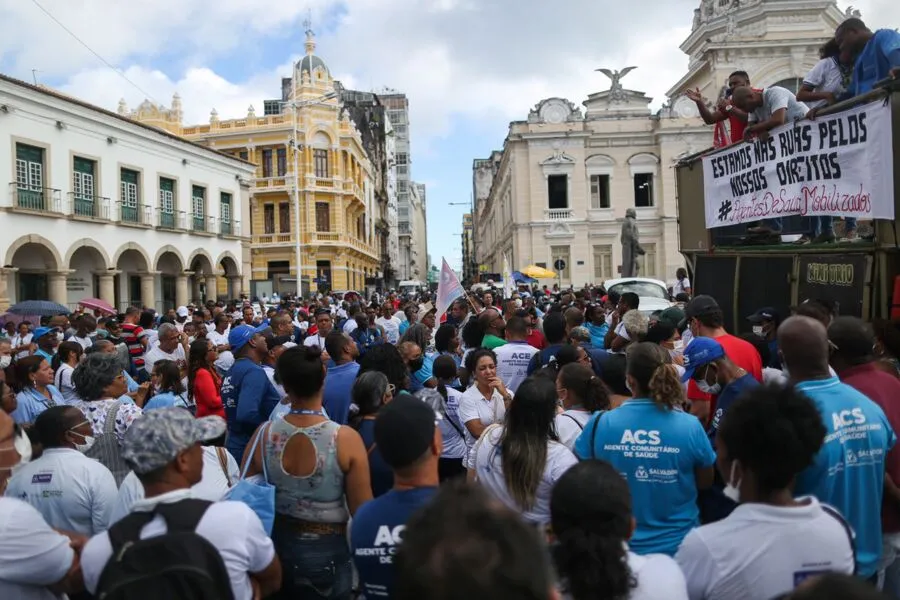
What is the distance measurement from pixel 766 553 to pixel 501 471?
1407mm

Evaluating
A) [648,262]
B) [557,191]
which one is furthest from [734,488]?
[648,262]

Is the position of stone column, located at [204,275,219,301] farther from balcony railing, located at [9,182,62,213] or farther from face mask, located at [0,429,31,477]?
face mask, located at [0,429,31,477]

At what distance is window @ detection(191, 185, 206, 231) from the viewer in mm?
Result: 29938

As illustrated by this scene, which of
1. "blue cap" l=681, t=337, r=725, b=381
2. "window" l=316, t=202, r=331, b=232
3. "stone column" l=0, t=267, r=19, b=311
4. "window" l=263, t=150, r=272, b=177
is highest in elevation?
"window" l=263, t=150, r=272, b=177

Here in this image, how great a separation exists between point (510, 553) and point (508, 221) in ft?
149

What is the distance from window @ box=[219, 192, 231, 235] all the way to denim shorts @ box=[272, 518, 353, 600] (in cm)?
3048

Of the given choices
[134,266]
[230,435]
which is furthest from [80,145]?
[230,435]

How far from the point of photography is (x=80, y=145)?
23.3m

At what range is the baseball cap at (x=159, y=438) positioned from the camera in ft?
8.18

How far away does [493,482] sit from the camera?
3.45 metres

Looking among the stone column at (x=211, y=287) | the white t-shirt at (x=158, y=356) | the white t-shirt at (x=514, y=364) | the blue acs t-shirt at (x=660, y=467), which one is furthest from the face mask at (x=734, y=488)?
the stone column at (x=211, y=287)

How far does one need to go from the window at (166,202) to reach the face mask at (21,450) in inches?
1028

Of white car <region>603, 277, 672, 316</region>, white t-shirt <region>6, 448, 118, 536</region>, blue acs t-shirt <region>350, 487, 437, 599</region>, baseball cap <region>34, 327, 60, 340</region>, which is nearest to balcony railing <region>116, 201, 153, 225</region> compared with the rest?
baseball cap <region>34, 327, 60, 340</region>

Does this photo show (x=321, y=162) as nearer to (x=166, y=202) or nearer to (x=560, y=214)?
(x=560, y=214)
